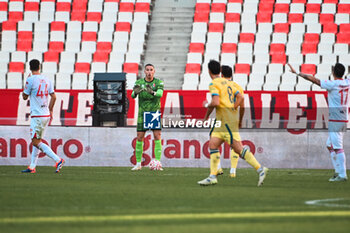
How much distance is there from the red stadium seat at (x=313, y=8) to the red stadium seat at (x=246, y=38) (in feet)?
7.95

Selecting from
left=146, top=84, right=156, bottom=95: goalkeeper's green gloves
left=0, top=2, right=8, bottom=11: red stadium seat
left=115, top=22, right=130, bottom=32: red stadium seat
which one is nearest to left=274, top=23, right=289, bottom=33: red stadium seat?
left=115, top=22, right=130, bottom=32: red stadium seat

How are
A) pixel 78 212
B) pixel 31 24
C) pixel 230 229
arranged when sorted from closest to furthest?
pixel 230 229, pixel 78 212, pixel 31 24

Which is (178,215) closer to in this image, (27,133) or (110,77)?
(27,133)

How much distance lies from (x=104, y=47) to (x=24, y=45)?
284cm

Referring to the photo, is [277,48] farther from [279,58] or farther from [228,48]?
[228,48]

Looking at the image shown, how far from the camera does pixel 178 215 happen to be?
6355 mm

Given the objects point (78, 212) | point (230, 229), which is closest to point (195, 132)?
point (78, 212)

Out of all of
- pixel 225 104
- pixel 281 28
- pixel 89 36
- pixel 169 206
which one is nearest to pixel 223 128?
pixel 225 104

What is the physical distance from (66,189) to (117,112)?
26.0 ft

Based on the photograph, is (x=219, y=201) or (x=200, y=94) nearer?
(x=219, y=201)

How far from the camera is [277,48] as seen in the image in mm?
23469

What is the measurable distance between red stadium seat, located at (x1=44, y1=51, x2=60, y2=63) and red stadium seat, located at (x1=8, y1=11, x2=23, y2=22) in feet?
8.37

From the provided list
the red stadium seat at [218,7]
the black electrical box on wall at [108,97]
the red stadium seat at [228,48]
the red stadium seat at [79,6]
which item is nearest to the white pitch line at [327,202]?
the black electrical box on wall at [108,97]

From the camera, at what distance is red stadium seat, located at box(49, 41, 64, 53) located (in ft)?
80.0
